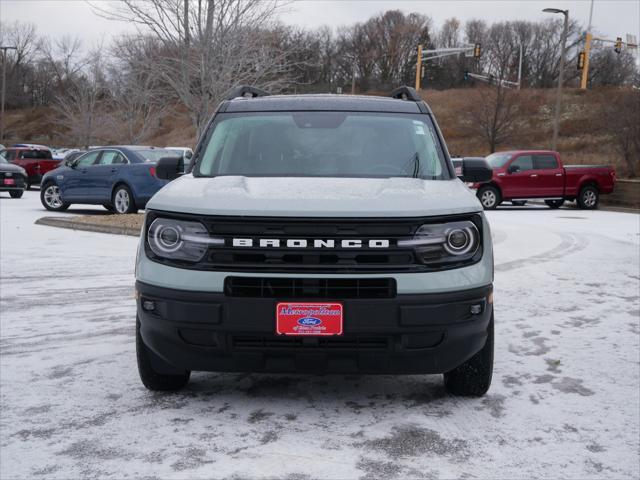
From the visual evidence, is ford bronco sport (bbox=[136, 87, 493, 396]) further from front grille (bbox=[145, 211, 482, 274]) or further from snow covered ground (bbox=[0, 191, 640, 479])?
snow covered ground (bbox=[0, 191, 640, 479])

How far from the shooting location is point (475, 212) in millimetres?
3680

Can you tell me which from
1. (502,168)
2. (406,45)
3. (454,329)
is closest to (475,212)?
(454,329)

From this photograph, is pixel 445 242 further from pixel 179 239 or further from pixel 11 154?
pixel 11 154

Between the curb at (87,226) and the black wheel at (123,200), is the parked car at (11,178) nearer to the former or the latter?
the black wheel at (123,200)

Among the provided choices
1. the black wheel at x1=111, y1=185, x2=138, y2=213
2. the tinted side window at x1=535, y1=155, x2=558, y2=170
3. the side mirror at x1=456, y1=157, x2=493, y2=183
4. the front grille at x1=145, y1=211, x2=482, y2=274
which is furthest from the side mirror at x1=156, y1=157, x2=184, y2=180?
the tinted side window at x1=535, y1=155, x2=558, y2=170

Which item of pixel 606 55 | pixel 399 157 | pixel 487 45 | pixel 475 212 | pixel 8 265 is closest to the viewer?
pixel 475 212

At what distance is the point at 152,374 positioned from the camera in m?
4.00

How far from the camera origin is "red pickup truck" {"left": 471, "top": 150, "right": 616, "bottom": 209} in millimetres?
22016

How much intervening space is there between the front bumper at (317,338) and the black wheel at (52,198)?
14.8 m

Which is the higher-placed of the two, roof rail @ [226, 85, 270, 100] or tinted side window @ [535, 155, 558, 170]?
roof rail @ [226, 85, 270, 100]

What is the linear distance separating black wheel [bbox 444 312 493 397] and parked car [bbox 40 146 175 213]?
11.8 meters

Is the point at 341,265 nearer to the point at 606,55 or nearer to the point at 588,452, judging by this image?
the point at 588,452

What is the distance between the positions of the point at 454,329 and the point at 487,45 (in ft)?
268

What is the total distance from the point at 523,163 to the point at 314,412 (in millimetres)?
19772
